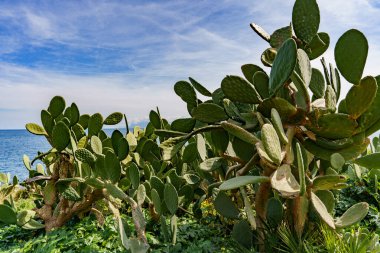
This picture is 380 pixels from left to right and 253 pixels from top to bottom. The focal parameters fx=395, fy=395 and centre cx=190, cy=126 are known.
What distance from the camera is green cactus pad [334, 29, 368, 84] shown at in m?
1.88

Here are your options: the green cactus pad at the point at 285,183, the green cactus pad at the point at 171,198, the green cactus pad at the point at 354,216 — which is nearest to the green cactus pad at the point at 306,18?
the green cactus pad at the point at 285,183

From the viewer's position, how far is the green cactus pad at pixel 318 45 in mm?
2209

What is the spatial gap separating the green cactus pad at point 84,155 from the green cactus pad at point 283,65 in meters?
1.47

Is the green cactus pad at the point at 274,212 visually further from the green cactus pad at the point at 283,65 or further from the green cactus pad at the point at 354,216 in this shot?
the green cactus pad at the point at 283,65

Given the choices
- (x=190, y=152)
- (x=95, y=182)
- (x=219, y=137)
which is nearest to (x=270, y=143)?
(x=219, y=137)

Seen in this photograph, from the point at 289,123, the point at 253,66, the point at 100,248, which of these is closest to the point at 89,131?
the point at 100,248

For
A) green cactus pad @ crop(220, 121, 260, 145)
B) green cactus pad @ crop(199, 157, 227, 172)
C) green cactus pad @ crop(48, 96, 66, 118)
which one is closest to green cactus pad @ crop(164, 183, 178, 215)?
green cactus pad @ crop(199, 157, 227, 172)

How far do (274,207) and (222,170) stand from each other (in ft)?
2.16

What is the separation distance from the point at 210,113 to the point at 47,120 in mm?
1439

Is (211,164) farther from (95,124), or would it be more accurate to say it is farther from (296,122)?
(95,124)

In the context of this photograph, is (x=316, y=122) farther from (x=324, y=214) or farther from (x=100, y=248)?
(x=100, y=248)

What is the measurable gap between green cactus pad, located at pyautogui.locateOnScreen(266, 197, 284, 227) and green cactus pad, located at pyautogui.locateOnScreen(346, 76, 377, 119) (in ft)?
2.11

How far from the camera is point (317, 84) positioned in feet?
7.14

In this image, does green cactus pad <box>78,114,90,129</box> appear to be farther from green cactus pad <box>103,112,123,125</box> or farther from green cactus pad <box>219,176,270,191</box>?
green cactus pad <box>219,176,270,191</box>
